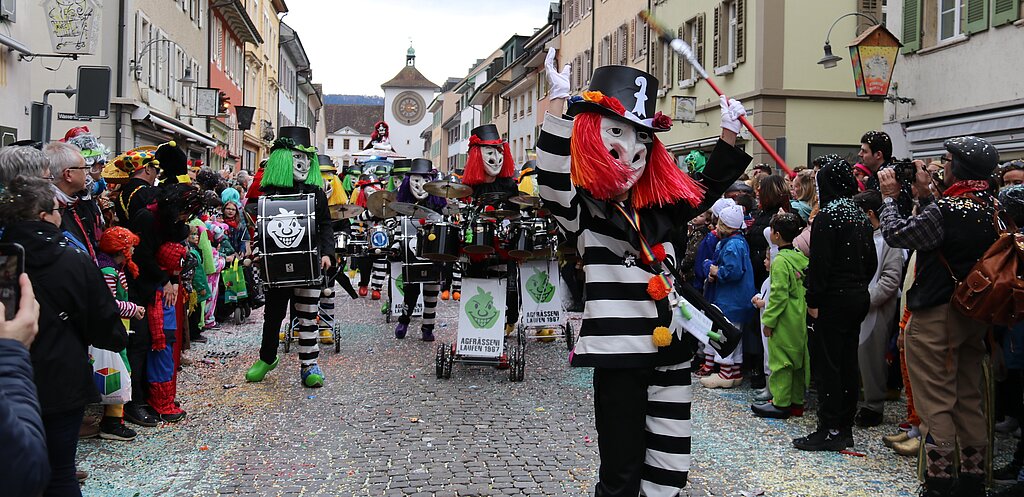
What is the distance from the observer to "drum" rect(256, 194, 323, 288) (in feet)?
23.5

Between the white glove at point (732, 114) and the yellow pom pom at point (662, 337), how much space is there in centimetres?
100

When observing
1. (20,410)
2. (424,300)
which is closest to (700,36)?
(424,300)

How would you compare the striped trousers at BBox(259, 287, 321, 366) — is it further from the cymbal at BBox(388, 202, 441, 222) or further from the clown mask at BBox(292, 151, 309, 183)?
the cymbal at BBox(388, 202, 441, 222)

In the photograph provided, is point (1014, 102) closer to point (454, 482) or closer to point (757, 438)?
point (757, 438)

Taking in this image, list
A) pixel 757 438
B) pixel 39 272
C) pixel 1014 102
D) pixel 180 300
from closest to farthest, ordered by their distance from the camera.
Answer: pixel 39 272 → pixel 757 438 → pixel 180 300 → pixel 1014 102

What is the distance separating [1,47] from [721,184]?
41.7 ft

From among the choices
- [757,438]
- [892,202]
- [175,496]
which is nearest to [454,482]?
[175,496]

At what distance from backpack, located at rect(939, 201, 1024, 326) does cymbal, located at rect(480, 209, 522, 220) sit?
176 inches

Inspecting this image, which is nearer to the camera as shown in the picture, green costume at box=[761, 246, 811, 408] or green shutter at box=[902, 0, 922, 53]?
green costume at box=[761, 246, 811, 408]

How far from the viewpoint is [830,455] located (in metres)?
5.68

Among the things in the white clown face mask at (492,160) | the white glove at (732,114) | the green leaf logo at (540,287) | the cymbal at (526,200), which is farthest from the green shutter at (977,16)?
the white glove at (732,114)

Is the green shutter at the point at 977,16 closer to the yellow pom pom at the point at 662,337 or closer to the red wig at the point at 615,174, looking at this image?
the red wig at the point at 615,174

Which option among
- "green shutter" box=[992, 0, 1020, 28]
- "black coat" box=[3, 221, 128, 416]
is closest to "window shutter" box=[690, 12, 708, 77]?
"green shutter" box=[992, 0, 1020, 28]

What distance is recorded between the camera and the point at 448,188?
8.28 m
